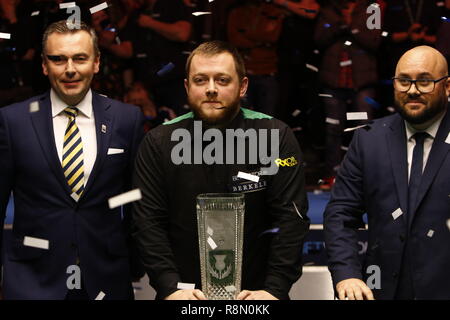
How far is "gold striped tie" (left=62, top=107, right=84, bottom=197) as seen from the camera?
257cm

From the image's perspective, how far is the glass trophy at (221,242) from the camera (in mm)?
2008

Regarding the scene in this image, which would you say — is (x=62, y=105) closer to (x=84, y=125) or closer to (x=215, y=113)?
(x=84, y=125)

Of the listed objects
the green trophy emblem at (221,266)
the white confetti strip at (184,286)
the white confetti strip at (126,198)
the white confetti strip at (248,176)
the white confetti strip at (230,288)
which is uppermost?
the white confetti strip at (248,176)

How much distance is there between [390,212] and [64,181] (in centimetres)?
114

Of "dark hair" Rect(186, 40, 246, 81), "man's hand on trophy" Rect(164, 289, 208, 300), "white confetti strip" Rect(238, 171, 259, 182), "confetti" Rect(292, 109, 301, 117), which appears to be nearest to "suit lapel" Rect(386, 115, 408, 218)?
"white confetti strip" Rect(238, 171, 259, 182)

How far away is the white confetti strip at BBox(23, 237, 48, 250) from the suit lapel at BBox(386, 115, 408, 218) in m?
1.25

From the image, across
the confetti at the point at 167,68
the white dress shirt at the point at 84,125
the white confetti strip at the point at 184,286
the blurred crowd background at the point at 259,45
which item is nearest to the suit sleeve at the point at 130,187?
the white dress shirt at the point at 84,125

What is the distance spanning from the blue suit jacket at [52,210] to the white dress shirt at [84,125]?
25 millimetres

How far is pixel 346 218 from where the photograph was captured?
8.22 feet

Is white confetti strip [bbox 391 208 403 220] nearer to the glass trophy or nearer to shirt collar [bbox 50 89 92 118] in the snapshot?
the glass trophy

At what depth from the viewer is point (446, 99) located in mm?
2570

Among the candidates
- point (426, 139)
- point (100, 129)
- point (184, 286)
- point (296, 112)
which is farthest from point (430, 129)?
point (296, 112)

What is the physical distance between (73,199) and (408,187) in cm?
117

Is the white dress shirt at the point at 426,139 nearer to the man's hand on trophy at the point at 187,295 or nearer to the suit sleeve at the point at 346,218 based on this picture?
the suit sleeve at the point at 346,218
